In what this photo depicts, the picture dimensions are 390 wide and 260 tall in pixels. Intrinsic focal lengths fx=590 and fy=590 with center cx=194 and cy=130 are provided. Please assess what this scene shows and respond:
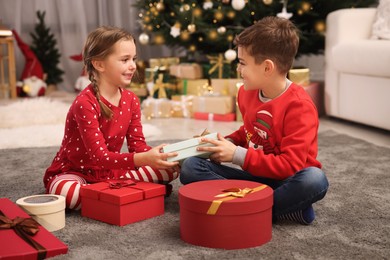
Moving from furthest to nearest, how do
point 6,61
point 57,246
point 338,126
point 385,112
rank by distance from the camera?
point 6,61 < point 338,126 < point 385,112 < point 57,246

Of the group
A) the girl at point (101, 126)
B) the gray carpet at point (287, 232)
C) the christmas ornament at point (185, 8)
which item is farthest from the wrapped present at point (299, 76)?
the girl at point (101, 126)

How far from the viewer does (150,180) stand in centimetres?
185

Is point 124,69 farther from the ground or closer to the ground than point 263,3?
closer to the ground

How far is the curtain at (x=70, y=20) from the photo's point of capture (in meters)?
4.88

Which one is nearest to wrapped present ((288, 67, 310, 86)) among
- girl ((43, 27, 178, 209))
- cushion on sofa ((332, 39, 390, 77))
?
cushion on sofa ((332, 39, 390, 77))

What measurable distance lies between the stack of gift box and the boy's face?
182 cm

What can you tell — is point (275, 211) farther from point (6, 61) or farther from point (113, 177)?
point (6, 61)

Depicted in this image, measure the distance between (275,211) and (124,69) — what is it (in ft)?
2.04

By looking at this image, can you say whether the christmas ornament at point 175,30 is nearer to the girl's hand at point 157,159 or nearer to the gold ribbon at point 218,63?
the gold ribbon at point 218,63

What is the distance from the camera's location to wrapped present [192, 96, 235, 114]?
3.53m

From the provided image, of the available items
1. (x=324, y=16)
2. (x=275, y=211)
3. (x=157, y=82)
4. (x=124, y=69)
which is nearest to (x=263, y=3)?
(x=324, y=16)

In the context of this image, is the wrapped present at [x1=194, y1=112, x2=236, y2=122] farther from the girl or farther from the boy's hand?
the boy's hand

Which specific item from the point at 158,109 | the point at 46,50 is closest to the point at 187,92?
the point at 158,109

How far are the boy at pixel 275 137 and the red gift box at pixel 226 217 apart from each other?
14cm
